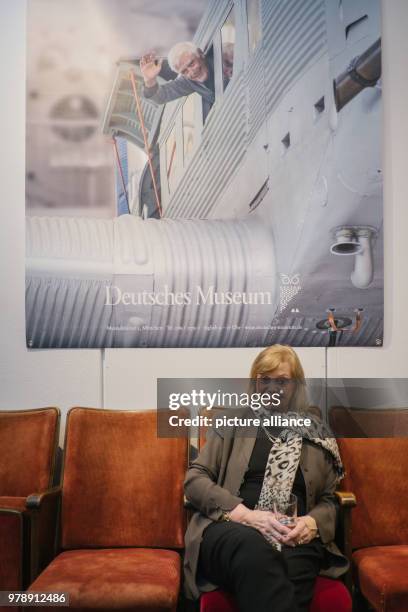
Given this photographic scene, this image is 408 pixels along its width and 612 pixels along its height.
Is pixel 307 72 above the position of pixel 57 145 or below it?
above

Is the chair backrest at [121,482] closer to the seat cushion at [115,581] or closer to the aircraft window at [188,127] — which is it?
the seat cushion at [115,581]

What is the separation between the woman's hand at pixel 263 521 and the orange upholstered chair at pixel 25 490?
822 millimetres

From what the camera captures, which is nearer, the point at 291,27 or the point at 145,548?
the point at 145,548

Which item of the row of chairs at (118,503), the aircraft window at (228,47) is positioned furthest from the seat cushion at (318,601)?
the aircraft window at (228,47)

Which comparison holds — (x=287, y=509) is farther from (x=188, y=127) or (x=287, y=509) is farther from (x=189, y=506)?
(x=188, y=127)

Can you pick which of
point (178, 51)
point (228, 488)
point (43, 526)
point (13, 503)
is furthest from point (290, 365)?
point (178, 51)

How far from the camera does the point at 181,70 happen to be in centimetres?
317

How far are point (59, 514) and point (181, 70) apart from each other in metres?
2.28

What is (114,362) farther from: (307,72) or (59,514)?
(307,72)

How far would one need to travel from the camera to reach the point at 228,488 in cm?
262

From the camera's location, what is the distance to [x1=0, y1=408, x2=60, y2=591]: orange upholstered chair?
2.55m

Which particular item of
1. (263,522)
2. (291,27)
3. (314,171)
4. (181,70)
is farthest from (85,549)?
(291,27)

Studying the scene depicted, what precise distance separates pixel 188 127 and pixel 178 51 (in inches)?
15.6

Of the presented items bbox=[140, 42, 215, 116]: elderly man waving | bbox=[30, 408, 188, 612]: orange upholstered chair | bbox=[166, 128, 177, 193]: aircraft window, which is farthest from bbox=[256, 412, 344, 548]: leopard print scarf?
bbox=[140, 42, 215, 116]: elderly man waving
